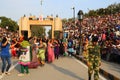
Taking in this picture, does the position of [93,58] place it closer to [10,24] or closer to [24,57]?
[24,57]

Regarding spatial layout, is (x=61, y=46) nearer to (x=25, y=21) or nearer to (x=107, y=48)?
(x=107, y=48)

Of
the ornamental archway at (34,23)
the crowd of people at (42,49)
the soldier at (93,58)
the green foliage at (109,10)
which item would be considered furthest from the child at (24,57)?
the green foliage at (109,10)

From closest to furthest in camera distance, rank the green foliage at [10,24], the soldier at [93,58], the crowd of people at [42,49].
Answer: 1. the soldier at [93,58]
2. the crowd of people at [42,49]
3. the green foliage at [10,24]

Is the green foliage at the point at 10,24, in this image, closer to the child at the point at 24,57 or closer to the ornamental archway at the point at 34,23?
the ornamental archway at the point at 34,23

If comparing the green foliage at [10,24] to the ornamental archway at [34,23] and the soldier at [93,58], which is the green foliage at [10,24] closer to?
the ornamental archway at [34,23]

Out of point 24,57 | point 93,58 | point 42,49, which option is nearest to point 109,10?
point 42,49

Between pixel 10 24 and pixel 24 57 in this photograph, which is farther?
pixel 10 24

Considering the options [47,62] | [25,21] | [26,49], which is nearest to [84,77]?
[26,49]

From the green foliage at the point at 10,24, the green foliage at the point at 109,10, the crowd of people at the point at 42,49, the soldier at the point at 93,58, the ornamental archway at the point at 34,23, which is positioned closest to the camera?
the soldier at the point at 93,58

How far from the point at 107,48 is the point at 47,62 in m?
4.30

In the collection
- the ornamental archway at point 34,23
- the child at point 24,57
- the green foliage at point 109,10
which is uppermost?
the green foliage at point 109,10

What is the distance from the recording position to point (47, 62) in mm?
23750

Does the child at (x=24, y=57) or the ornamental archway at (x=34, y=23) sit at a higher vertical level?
the ornamental archway at (x=34, y=23)

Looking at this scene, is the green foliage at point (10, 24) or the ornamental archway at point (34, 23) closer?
the ornamental archway at point (34, 23)
